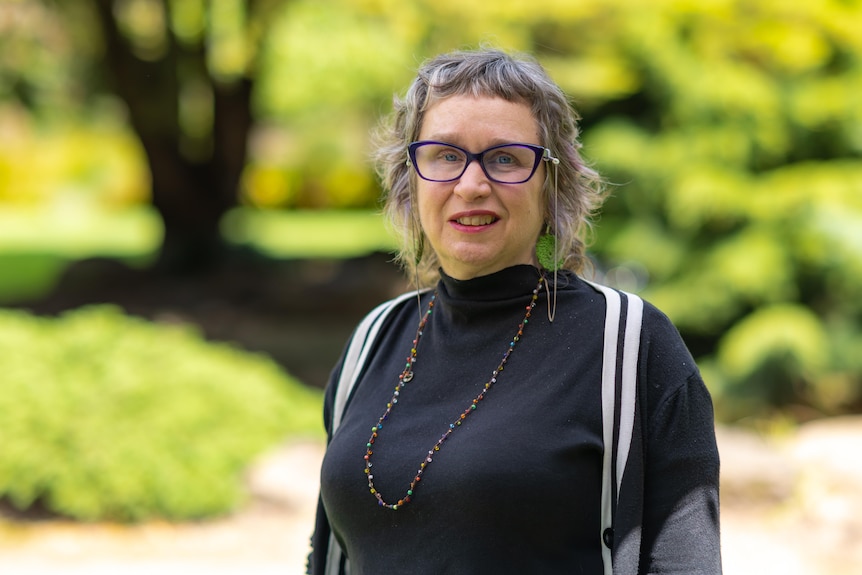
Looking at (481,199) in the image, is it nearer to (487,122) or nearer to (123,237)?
(487,122)

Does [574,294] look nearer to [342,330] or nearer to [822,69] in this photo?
[822,69]

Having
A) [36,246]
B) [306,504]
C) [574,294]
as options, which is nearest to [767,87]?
[306,504]

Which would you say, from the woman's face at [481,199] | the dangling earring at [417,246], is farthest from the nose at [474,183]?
the dangling earring at [417,246]

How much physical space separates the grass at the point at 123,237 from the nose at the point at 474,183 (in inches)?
500

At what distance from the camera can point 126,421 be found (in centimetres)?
589

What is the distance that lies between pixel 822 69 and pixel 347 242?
14982 millimetres

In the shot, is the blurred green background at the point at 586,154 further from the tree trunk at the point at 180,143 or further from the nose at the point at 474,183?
the nose at the point at 474,183

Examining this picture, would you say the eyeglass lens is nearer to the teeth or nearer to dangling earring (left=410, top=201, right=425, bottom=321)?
the teeth

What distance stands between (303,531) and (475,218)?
3936mm

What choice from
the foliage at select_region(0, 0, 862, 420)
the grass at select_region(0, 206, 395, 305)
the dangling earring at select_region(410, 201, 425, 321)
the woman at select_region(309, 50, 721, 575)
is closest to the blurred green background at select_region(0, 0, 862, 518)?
the foliage at select_region(0, 0, 862, 420)

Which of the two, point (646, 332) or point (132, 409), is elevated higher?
point (132, 409)

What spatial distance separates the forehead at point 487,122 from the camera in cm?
193

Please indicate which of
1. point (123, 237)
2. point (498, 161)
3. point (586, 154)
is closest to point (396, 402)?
point (498, 161)

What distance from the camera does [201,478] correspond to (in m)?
5.75
